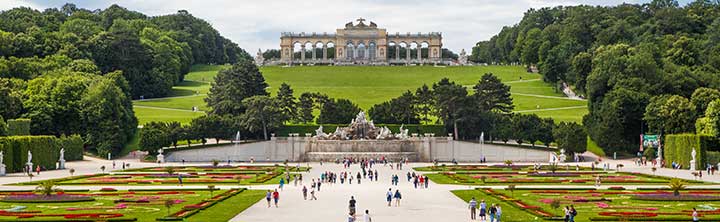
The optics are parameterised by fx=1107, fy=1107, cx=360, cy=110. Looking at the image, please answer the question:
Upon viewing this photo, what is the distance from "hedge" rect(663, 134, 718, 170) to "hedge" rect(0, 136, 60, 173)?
3552 centimetres

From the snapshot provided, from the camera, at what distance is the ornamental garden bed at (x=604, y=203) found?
1228 inches

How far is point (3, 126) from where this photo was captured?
207 feet

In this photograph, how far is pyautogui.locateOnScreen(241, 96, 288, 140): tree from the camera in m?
78.4

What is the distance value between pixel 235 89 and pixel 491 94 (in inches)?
756

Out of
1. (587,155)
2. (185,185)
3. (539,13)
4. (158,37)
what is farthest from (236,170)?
(539,13)

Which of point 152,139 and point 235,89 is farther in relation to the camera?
point 235,89

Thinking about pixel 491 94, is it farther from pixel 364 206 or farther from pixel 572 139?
pixel 364 206

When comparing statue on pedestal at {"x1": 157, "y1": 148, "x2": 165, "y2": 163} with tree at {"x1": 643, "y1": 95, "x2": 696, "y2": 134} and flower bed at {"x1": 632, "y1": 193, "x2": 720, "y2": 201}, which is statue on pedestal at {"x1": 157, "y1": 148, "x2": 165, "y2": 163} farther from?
flower bed at {"x1": 632, "y1": 193, "x2": 720, "y2": 201}

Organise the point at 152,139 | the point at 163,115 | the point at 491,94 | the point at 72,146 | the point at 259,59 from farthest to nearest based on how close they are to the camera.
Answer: the point at 259,59 → the point at 163,115 → the point at 491,94 → the point at 152,139 → the point at 72,146

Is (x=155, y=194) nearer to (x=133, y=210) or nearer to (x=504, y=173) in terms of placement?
(x=133, y=210)

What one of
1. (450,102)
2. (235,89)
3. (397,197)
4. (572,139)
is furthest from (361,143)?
(397,197)

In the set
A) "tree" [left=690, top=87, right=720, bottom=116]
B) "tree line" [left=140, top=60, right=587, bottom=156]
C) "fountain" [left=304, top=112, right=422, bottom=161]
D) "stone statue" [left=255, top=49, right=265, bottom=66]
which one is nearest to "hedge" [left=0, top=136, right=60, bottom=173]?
"tree line" [left=140, top=60, right=587, bottom=156]

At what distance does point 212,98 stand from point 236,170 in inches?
1067

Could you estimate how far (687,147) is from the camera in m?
61.5
